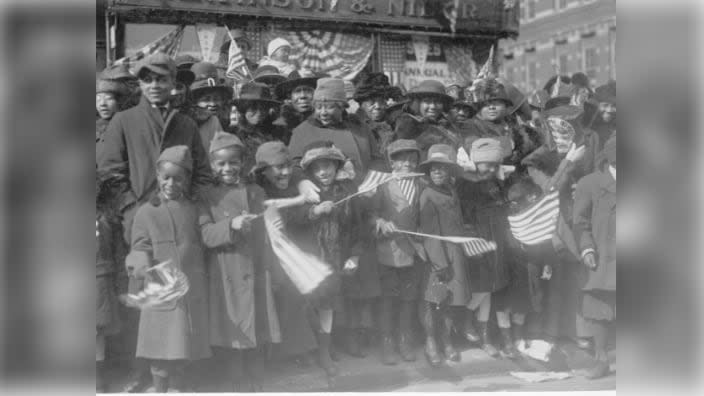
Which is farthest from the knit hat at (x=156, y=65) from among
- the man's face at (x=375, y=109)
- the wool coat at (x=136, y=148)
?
the man's face at (x=375, y=109)

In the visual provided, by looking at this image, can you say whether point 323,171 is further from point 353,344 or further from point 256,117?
point 353,344

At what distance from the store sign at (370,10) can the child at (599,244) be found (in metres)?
1.48

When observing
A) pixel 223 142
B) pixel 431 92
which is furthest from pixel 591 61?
pixel 223 142

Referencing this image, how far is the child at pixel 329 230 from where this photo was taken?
16.4 ft

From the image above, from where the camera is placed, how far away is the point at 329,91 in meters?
5.15

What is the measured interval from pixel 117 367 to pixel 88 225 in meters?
0.92

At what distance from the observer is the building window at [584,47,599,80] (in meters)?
6.14

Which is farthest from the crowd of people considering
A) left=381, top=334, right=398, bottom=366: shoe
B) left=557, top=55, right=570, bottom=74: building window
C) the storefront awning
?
the storefront awning

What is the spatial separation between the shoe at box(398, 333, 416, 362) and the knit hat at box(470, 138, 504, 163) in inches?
51.4

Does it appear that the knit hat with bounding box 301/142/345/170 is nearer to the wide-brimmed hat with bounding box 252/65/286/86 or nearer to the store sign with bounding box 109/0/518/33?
the wide-brimmed hat with bounding box 252/65/286/86

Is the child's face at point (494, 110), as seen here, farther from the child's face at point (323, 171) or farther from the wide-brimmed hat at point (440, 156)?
the child's face at point (323, 171)

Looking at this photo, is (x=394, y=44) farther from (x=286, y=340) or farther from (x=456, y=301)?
(x=286, y=340)

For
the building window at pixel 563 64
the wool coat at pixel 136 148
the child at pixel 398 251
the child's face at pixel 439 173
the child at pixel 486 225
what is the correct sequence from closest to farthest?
1. the wool coat at pixel 136 148
2. the child at pixel 398 251
3. the child's face at pixel 439 173
4. the child at pixel 486 225
5. the building window at pixel 563 64

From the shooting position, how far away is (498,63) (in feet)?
21.8
